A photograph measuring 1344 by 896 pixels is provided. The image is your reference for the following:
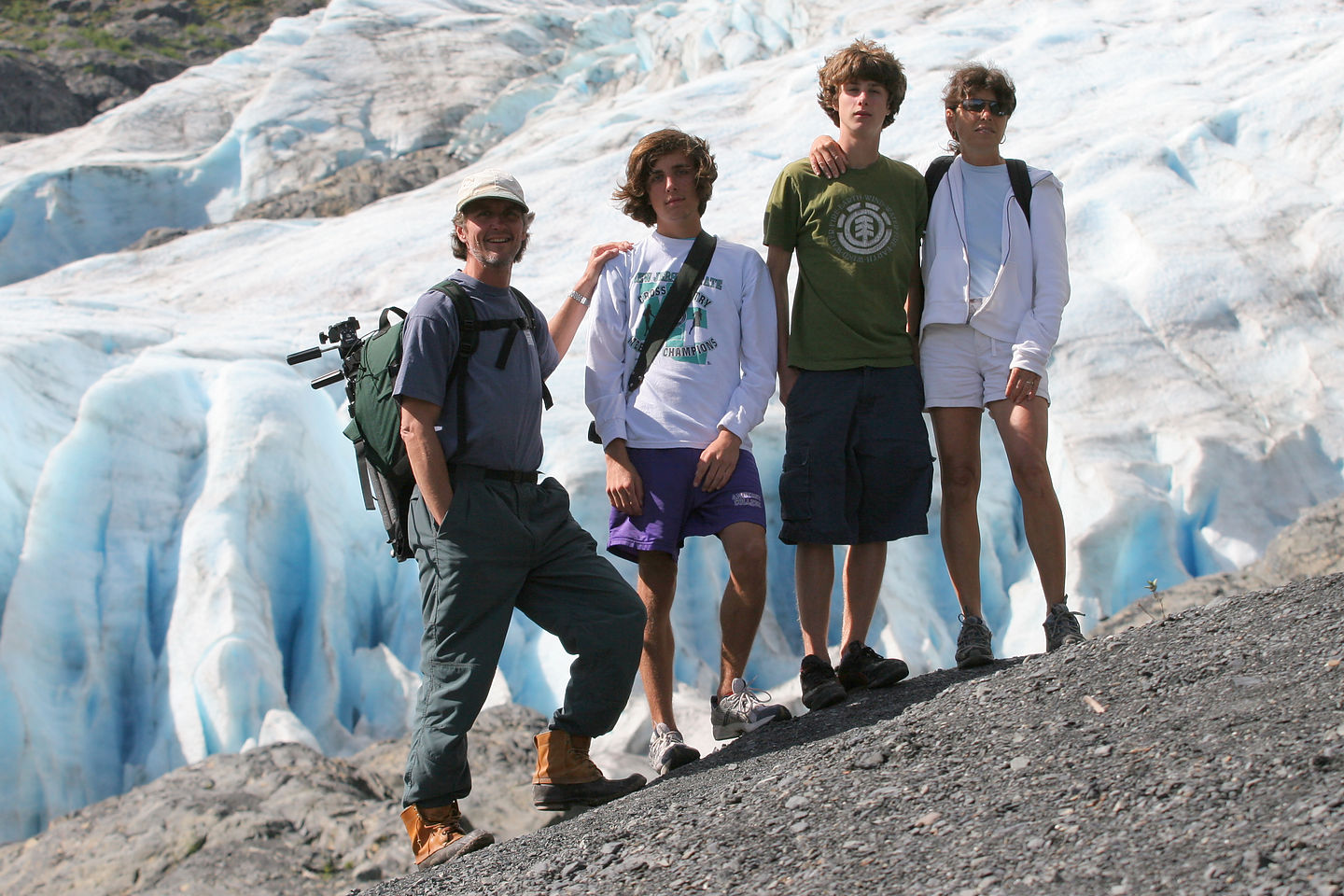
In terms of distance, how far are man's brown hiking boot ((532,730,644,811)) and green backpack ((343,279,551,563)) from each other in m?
0.72

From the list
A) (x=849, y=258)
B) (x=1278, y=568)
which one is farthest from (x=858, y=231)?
(x=1278, y=568)

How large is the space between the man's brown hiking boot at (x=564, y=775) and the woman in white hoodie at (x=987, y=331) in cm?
134

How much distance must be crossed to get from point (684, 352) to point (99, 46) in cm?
3019

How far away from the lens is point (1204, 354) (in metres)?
9.01

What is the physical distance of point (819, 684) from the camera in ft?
13.3

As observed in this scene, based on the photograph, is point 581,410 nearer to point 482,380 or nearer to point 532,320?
point 532,320

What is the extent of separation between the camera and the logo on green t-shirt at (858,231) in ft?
13.6

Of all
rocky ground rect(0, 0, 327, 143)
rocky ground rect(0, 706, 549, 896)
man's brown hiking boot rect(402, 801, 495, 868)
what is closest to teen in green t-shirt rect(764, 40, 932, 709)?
man's brown hiking boot rect(402, 801, 495, 868)

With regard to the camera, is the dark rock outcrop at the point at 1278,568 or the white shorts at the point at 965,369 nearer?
the white shorts at the point at 965,369

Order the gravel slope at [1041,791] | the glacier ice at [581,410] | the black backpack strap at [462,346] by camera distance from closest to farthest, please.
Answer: the gravel slope at [1041,791] < the black backpack strap at [462,346] < the glacier ice at [581,410]

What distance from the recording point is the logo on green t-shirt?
4.15 meters

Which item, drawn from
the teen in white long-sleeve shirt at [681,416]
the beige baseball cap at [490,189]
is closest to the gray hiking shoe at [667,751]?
the teen in white long-sleeve shirt at [681,416]

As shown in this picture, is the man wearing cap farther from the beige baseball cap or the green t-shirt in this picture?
the green t-shirt

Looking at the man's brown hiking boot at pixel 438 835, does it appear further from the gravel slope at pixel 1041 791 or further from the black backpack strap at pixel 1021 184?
the black backpack strap at pixel 1021 184
